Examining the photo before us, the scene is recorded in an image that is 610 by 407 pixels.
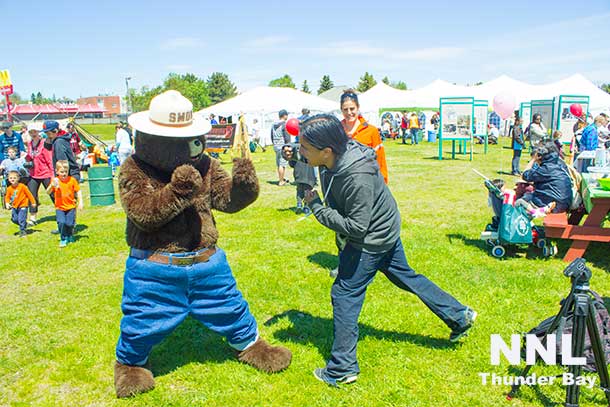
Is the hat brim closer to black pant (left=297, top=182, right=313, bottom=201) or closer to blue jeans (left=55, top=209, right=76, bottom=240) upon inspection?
black pant (left=297, top=182, right=313, bottom=201)

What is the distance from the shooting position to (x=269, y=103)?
29.6 meters

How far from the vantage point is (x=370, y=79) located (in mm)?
80125

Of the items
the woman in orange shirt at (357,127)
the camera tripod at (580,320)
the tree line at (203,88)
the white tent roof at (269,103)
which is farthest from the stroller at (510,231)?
the tree line at (203,88)

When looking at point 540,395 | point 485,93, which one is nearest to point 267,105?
point 485,93

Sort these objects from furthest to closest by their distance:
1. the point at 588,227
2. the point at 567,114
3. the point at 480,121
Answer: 1. the point at 480,121
2. the point at 567,114
3. the point at 588,227

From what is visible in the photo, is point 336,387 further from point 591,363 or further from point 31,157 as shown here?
point 31,157

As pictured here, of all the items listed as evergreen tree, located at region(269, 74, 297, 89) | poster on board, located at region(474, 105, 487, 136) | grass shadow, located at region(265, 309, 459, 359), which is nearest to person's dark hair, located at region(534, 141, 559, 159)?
grass shadow, located at region(265, 309, 459, 359)

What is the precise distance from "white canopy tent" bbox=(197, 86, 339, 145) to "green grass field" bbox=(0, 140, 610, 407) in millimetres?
20885

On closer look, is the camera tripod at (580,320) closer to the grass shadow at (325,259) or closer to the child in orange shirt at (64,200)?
the grass shadow at (325,259)

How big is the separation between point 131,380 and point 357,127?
3420 millimetres

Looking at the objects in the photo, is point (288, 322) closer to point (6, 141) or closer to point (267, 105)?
point (6, 141)

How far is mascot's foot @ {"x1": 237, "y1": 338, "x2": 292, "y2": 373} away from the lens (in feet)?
12.5

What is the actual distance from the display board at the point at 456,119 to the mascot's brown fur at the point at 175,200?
1572 centimetres

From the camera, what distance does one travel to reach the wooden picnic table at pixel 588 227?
234 inches
